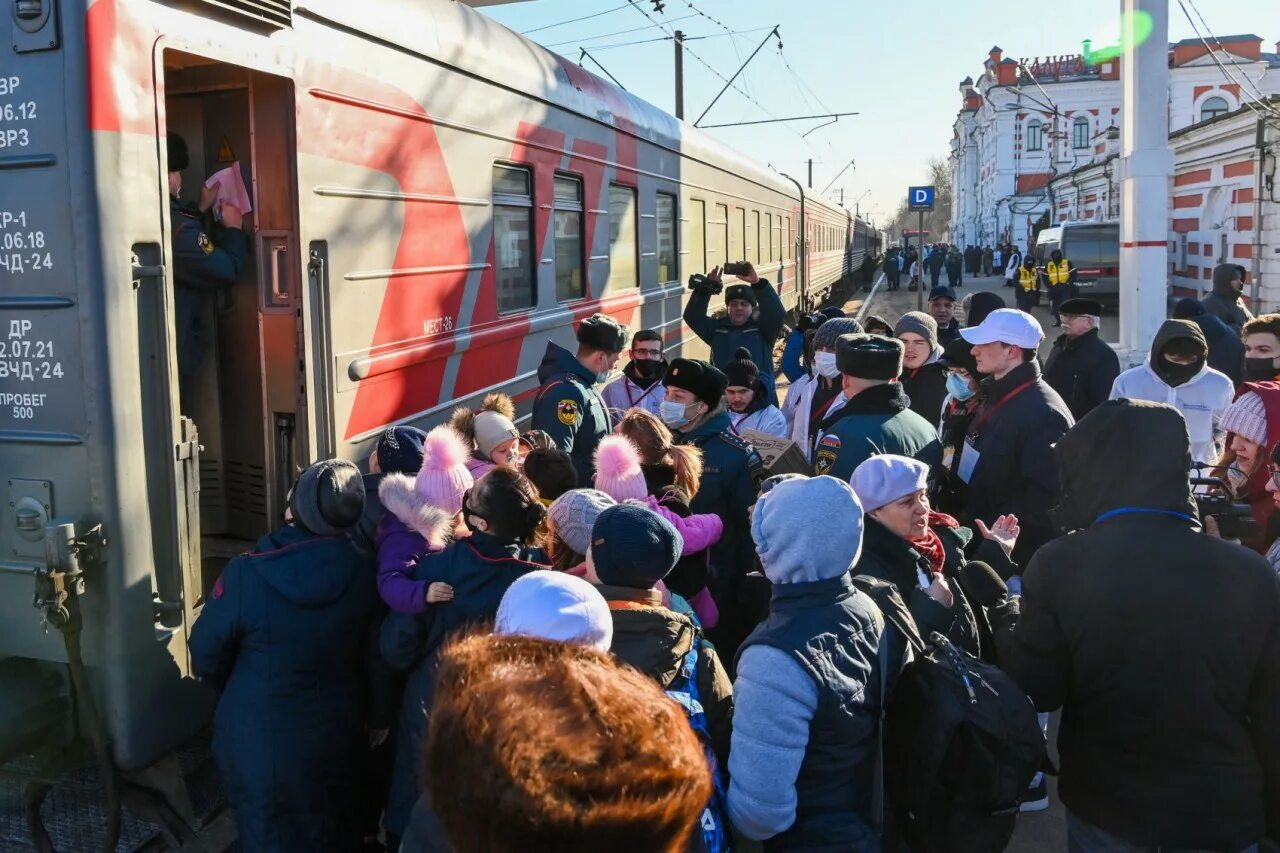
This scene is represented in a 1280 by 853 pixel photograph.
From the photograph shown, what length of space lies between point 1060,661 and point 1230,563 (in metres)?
0.42

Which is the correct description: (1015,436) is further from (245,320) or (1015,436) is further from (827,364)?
(245,320)

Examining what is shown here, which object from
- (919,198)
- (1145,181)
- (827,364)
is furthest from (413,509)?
(919,198)

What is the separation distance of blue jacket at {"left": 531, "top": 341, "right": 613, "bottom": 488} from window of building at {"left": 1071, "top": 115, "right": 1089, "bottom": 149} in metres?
58.5

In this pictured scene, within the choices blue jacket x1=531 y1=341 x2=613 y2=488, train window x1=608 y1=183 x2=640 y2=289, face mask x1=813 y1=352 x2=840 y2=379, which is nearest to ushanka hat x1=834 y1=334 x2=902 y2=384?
blue jacket x1=531 y1=341 x2=613 y2=488

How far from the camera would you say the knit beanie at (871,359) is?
3965 millimetres

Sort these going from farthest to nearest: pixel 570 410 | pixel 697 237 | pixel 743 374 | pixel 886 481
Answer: pixel 697 237 → pixel 743 374 → pixel 570 410 → pixel 886 481

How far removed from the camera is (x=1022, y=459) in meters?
4.13

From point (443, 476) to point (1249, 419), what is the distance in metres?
3.12

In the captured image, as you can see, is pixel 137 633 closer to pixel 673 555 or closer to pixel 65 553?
pixel 65 553

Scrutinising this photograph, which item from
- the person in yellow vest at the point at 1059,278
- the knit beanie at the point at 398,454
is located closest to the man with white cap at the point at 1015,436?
the knit beanie at the point at 398,454

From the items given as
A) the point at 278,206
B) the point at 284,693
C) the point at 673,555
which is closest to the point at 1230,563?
the point at 673,555

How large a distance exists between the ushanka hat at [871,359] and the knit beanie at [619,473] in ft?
3.11

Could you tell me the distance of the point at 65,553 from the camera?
3090mm

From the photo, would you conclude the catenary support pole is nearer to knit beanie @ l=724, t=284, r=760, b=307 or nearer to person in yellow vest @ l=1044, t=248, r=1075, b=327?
knit beanie @ l=724, t=284, r=760, b=307
